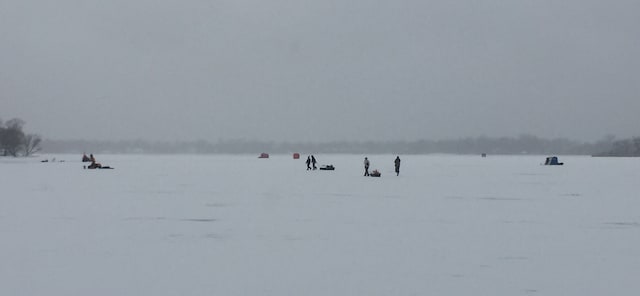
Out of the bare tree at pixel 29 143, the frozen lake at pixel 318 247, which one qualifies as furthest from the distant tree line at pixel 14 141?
the frozen lake at pixel 318 247

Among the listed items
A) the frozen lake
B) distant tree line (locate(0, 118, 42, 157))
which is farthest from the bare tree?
the frozen lake

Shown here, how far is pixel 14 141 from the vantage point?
300 ft

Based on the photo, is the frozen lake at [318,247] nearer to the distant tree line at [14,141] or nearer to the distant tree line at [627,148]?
the distant tree line at [14,141]

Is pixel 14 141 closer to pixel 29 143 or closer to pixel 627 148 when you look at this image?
pixel 29 143

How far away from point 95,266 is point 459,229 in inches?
247

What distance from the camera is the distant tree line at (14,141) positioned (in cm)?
9119

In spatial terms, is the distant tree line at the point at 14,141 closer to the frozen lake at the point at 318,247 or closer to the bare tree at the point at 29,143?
the bare tree at the point at 29,143

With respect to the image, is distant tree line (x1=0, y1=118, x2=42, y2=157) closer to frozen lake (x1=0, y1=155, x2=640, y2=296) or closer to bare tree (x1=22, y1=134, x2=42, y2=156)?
bare tree (x1=22, y1=134, x2=42, y2=156)

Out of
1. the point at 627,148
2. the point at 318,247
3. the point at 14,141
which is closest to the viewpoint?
the point at 318,247

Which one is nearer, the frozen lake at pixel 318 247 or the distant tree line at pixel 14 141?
the frozen lake at pixel 318 247

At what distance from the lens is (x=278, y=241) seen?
995cm

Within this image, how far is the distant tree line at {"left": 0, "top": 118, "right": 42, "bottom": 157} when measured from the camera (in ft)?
299

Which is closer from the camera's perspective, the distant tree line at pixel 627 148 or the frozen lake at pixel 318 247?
the frozen lake at pixel 318 247

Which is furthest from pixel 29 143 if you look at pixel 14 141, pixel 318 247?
pixel 318 247
